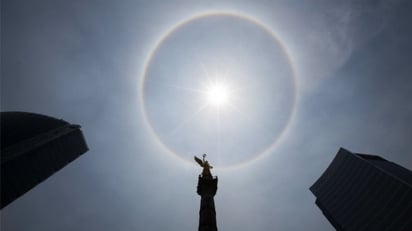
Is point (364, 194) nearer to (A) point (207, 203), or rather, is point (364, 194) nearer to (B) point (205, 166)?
(B) point (205, 166)

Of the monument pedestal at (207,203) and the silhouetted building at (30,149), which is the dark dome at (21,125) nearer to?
the silhouetted building at (30,149)

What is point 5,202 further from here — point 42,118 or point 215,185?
point 215,185

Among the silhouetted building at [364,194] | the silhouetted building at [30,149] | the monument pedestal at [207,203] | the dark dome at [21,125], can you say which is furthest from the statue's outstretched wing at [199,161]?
the silhouetted building at [364,194]

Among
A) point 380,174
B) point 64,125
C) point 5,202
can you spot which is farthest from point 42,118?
point 380,174

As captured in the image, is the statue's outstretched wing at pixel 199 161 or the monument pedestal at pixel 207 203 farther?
the statue's outstretched wing at pixel 199 161

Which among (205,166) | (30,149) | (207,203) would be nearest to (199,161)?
(205,166)

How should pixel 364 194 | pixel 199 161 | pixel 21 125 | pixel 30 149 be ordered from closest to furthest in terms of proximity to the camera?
pixel 199 161 → pixel 30 149 → pixel 21 125 → pixel 364 194
